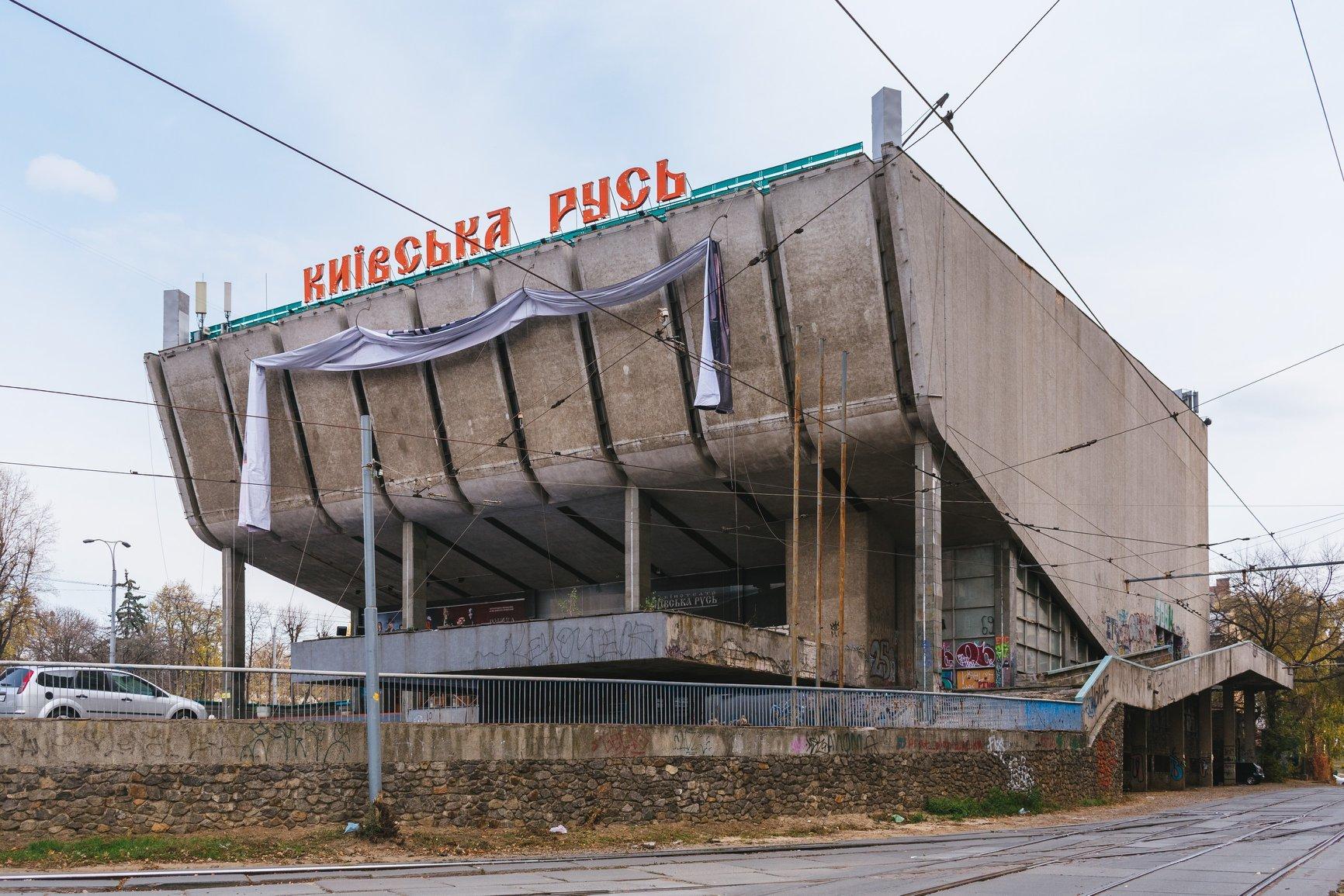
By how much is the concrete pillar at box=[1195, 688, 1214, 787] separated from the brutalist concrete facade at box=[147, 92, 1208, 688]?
513 centimetres

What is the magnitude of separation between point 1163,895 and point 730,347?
25056 millimetres

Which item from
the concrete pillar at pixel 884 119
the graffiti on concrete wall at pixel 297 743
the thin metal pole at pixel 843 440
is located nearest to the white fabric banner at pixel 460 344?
the thin metal pole at pixel 843 440

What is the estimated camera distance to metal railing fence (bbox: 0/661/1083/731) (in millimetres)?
20453

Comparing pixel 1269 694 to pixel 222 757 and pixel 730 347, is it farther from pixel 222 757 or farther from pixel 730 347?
pixel 222 757

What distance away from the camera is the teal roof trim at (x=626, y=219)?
1366 inches

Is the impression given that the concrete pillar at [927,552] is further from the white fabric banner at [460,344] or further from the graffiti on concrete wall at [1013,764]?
the white fabric banner at [460,344]

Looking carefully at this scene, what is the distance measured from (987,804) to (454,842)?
46.9ft

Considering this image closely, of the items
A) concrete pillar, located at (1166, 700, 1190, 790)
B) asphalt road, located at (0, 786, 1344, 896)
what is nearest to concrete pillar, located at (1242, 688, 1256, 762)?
concrete pillar, located at (1166, 700, 1190, 790)

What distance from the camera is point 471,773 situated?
72.2 ft

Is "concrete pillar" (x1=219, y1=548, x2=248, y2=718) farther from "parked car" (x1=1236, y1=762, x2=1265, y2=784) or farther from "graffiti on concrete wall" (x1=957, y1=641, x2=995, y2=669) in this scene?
"parked car" (x1=1236, y1=762, x2=1265, y2=784)

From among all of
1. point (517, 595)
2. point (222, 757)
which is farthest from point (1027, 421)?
point (222, 757)

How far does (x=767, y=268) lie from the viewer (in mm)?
35812

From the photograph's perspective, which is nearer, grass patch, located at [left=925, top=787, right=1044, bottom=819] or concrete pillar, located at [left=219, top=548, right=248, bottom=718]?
grass patch, located at [left=925, top=787, right=1044, bottom=819]

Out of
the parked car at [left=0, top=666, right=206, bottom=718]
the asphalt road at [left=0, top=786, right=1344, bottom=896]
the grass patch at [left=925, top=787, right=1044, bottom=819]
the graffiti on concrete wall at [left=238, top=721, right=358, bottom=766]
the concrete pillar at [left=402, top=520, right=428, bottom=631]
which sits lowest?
the grass patch at [left=925, top=787, right=1044, bottom=819]
